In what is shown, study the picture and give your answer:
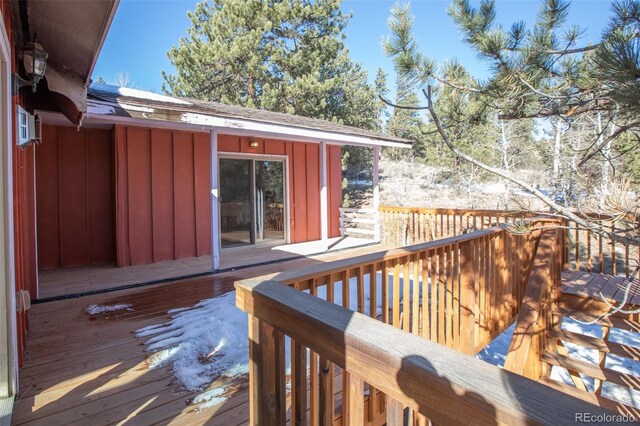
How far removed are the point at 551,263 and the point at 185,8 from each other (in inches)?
550

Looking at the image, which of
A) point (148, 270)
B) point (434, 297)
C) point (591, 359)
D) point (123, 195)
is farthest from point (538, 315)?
point (123, 195)

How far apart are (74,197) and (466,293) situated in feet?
19.7

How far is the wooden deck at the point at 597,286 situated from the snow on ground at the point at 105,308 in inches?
186

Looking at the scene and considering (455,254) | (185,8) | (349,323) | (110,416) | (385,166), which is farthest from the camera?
(385,166)

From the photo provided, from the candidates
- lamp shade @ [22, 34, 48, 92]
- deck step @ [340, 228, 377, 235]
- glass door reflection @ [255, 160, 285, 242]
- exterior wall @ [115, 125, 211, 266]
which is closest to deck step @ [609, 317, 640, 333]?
deck step @ [340, 228, 377, 235]

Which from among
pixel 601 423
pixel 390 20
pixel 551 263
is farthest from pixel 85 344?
pixel 551 263

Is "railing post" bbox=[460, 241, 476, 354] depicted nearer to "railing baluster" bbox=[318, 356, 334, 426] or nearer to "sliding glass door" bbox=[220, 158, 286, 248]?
"railing baluster" bbox=[318, 356, 334, 426]

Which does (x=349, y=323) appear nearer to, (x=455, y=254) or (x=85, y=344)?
(x=455, y=254)

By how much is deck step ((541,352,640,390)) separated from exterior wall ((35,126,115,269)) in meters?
6.39

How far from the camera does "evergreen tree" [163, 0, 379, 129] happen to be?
11547 mm

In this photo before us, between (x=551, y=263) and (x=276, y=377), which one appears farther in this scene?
(x=551, y=263)

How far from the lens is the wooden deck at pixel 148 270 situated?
14.6 feet

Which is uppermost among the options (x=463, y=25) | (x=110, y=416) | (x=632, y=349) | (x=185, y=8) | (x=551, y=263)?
(x=185, y=8)

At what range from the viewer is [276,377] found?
4.00 ft
